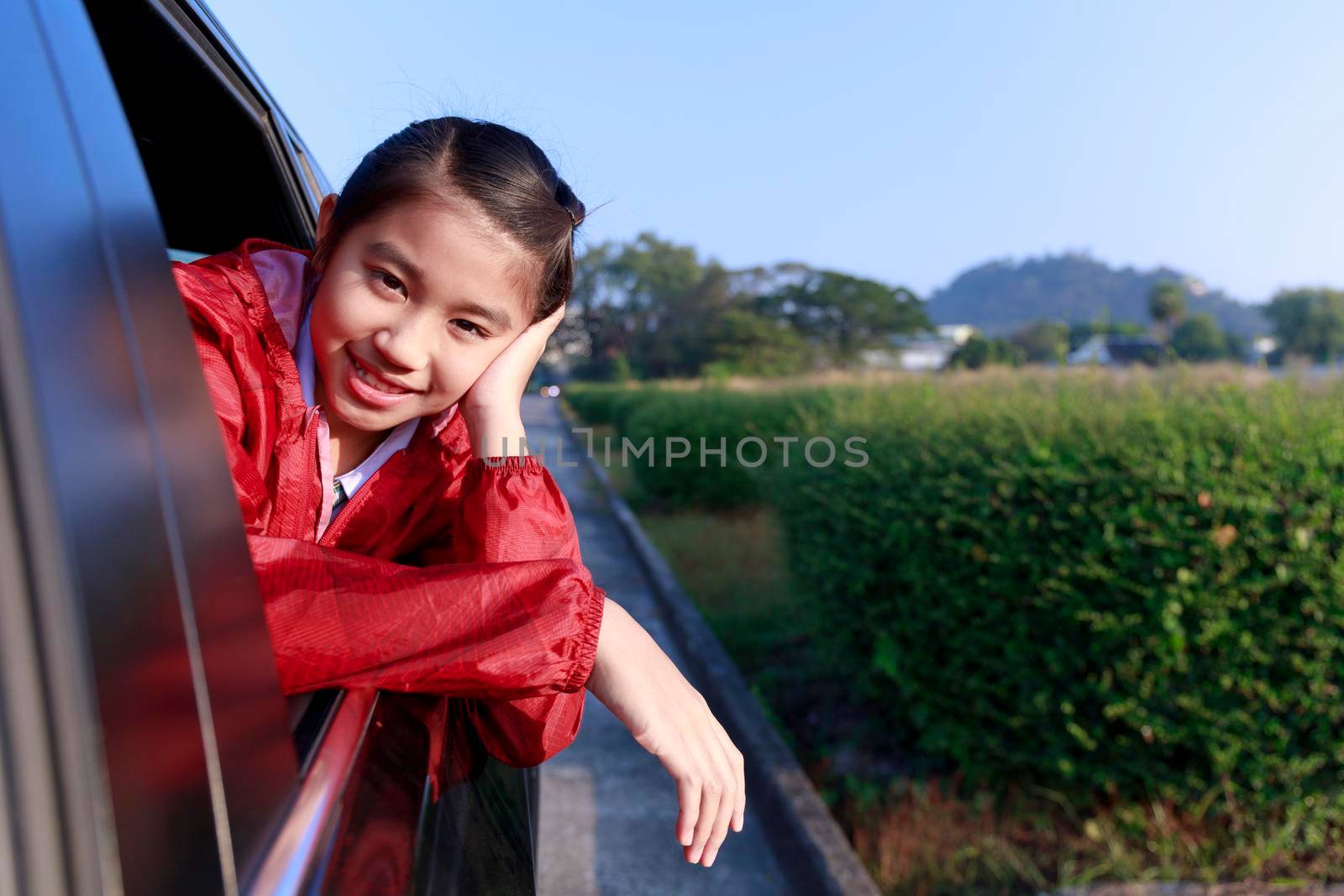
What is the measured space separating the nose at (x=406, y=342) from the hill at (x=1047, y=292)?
39790mm

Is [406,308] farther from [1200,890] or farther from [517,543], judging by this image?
[1200,890]

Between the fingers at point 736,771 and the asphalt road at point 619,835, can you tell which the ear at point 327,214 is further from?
the fingers at point 736,771

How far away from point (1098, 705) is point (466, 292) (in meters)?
2.32

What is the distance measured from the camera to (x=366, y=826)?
3.05 feet

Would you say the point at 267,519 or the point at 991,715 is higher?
the point at 267,519

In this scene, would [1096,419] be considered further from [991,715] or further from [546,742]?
[546,742]

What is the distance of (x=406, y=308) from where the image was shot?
1.52 metres

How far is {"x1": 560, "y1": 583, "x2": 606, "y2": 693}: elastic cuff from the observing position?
1.15 m

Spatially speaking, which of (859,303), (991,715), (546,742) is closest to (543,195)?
(546,742)

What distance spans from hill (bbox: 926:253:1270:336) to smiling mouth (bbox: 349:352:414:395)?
131 ft

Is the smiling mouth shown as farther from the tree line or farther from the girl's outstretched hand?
the tree line

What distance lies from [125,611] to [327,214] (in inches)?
50.9

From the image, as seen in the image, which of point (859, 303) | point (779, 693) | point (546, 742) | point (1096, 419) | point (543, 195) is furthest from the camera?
point (859, 303)

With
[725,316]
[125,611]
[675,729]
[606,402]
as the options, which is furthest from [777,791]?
[725,316]
